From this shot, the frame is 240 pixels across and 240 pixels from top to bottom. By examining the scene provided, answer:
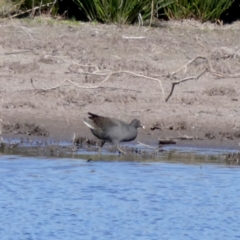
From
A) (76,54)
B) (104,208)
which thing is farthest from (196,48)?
(104,208)

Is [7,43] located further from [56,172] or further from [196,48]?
[56,172]

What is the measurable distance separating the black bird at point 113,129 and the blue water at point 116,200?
341 mm

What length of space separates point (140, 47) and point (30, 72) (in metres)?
1.90

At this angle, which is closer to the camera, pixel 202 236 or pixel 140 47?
pixel 202 236

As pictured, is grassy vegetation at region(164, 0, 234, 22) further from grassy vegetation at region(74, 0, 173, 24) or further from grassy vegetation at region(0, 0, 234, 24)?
grassy vegetation at region(74, 0, 173, 24)

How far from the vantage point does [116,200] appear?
9820 millimetres

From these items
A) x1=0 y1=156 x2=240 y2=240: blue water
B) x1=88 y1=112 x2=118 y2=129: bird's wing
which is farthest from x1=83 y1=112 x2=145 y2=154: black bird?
x1=0 y1=156 x2=240 y2=240: blue water

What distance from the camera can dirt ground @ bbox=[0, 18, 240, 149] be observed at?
12219mm

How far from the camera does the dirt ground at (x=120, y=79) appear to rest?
1222 cm

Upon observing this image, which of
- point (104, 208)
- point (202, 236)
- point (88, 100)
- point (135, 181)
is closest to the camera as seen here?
point (202, 236)

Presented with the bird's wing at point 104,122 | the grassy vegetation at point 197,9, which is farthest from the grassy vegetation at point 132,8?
the bird's wing at point 104,122

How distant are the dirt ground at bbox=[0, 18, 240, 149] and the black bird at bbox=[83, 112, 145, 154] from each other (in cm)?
69

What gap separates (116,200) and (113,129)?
1447 millimetres

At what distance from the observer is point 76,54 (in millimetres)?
14414
